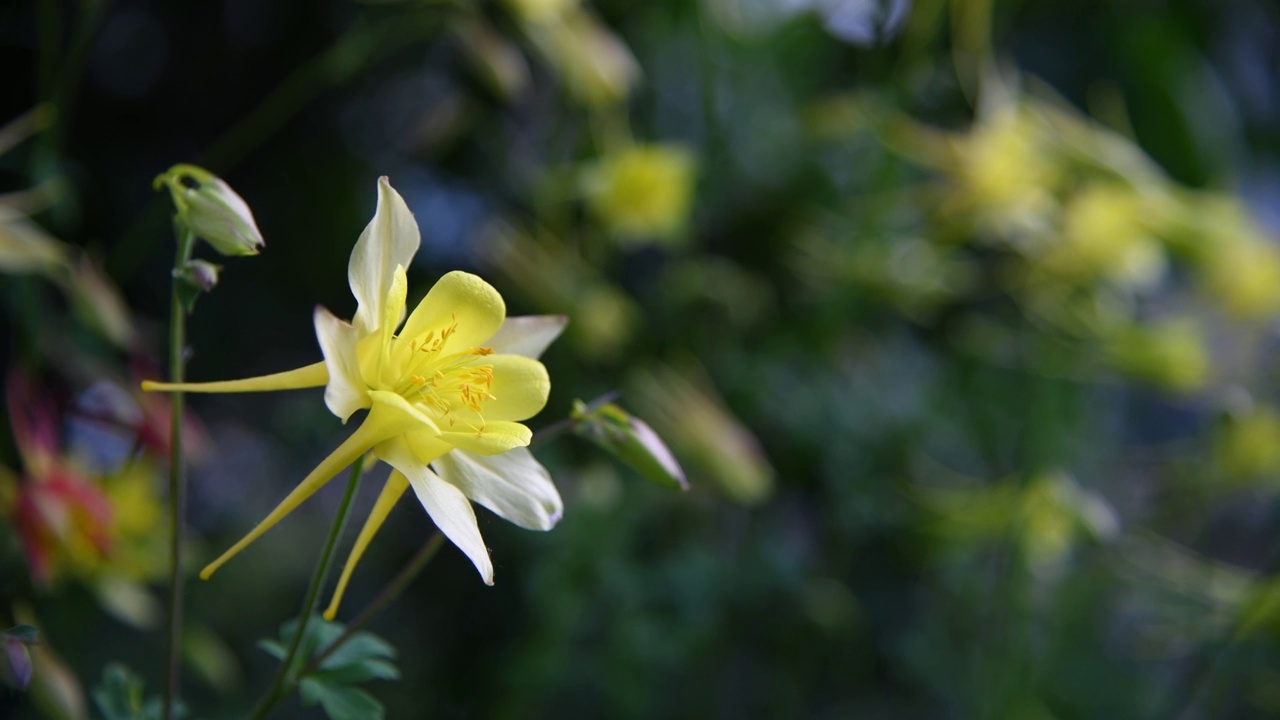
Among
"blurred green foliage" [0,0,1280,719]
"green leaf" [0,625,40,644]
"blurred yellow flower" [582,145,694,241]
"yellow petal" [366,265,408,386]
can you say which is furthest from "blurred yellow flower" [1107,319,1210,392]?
"green leaf" [0,625,40,644]

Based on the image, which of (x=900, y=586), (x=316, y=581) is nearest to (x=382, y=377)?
(x=316, y=581)

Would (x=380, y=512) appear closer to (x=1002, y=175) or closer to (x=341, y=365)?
(x=341, y=365)

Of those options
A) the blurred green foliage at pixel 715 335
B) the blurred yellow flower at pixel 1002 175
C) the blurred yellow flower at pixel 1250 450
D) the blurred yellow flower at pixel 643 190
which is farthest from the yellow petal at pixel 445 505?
the blurred yellow flower at pixel 1250 450

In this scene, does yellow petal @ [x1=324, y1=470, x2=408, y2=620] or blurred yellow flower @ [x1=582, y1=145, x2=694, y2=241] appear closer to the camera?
yellow petal @ [x1=324, y1=470, x2=408, y2=620]

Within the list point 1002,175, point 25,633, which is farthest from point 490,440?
point 1002,175

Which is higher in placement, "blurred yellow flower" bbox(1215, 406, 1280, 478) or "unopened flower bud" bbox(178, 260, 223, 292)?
"unopened flower bud" bbox(178, 260, 223, 292)

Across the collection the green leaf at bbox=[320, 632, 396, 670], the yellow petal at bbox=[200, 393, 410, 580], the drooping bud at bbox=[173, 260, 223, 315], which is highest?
the drooping bud at bbox=[173, 260, 223, 315]

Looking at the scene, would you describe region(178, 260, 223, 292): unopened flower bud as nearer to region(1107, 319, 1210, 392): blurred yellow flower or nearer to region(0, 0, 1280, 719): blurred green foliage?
region(0, 0, 1280, 719): blurred green foliage
